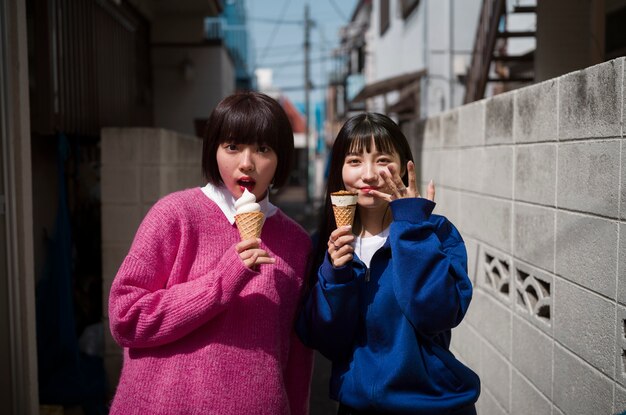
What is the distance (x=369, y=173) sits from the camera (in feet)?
7.89

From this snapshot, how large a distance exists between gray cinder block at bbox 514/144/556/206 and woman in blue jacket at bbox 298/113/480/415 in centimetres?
83

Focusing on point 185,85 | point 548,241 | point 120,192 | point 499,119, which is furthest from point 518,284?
point 185,85

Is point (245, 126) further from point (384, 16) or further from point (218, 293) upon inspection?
point (384, 16)

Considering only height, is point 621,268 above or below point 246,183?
below

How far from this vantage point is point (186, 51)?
1008cm

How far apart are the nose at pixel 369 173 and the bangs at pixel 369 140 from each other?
7 centimetres

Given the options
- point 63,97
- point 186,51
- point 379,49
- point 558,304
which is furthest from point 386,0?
point 558,304

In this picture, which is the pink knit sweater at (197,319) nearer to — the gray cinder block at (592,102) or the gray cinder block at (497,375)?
the gray cinder block at (592,102)

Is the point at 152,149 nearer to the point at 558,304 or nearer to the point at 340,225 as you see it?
the point at 340,225

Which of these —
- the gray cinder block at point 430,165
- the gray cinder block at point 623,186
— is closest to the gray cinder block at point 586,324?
the gray cinder block at point 623,186

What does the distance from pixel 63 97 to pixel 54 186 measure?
0.82 metres

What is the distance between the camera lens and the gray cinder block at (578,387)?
7.84 feet

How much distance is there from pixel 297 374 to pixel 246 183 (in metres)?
0.87

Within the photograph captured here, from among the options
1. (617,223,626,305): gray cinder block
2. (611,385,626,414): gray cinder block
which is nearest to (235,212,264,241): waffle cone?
(617,223,626,305): gray cinder block
